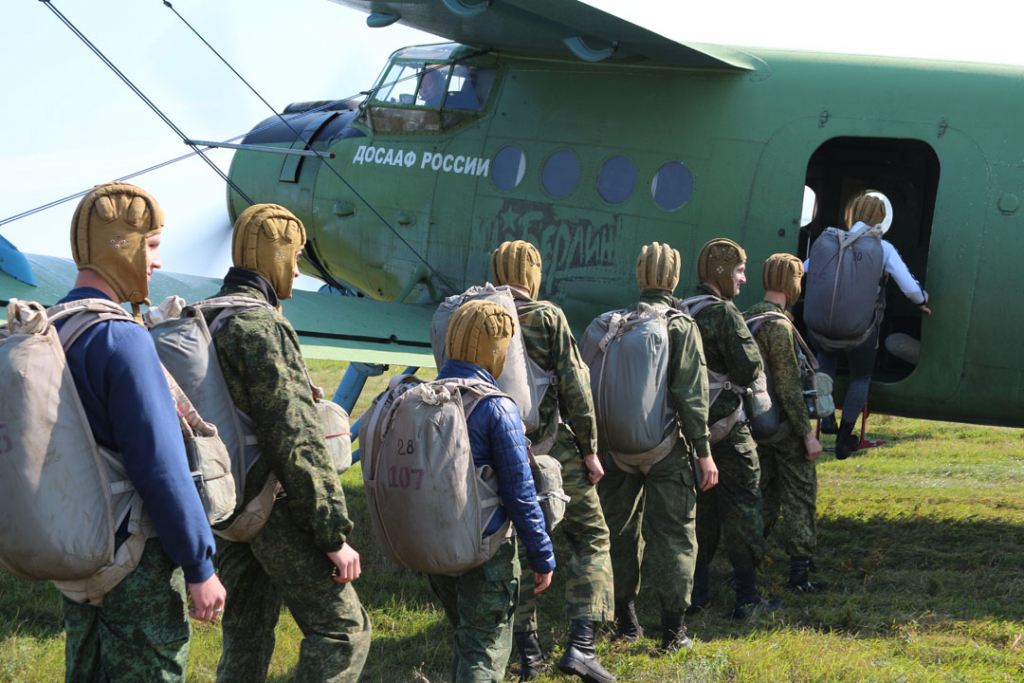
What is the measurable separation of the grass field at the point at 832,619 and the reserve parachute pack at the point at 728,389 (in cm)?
122

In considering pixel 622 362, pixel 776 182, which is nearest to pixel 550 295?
pixel 776 182

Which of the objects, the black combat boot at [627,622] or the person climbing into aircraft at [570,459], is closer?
the person climbing into aircraft at [570,459]

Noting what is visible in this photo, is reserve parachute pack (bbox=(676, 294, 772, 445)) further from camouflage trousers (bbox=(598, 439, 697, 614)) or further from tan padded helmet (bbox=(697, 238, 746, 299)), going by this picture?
camouflage trousers (bbox=(598, 439, 697, 614))

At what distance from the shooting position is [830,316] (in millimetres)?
6980

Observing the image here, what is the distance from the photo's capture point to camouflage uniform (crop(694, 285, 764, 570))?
6312mm

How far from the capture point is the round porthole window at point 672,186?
7.67 metres

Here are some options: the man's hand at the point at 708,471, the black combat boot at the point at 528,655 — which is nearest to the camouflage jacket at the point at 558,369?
the man's hand at the point at 708,471

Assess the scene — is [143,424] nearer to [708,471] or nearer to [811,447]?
[708,471]

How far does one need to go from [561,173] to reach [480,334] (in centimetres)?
400

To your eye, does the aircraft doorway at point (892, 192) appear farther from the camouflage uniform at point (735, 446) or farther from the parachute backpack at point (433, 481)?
the parachute backpack at point (433, 481)

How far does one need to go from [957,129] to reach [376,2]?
14.1ft

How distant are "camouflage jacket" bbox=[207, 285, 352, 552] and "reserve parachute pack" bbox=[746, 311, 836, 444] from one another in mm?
3619

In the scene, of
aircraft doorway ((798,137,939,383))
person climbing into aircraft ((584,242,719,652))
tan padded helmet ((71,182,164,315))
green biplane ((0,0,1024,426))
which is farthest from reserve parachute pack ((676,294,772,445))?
tan padded helmet ((71,182,164,315))

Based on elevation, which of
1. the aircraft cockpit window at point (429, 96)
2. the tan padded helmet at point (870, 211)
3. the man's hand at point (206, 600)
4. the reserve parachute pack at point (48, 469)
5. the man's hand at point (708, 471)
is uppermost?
the aircraft cockpit window at point (429, 96)
